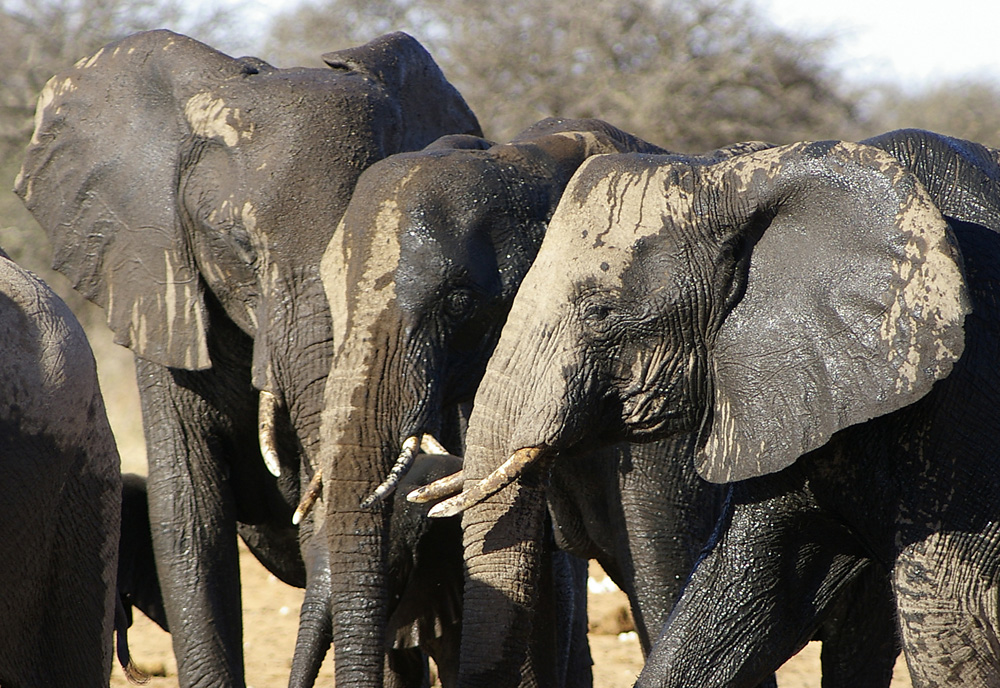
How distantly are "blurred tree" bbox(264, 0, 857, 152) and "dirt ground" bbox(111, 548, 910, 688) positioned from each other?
15.2 ft

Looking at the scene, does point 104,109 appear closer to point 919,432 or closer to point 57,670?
point 57,670

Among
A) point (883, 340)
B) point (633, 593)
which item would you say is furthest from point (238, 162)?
point (883, 340)

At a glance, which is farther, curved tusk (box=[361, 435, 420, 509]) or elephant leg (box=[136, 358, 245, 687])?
elephant leg (box=[136, 358, 245, 687])

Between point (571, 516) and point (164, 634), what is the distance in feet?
8.19

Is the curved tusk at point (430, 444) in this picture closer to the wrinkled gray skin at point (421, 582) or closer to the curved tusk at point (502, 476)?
the wrinkled gray skin at point (421, 582)

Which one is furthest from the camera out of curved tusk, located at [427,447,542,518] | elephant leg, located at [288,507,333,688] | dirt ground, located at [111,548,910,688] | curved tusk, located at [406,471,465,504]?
dirt ground, located at [111,548,910,688]

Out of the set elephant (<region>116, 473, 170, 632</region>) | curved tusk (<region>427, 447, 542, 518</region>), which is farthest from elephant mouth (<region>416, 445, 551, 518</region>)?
elephant (<region>116, 473, 170, 632</region>)

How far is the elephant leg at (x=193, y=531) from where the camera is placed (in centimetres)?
365

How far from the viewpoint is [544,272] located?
94.7 inches

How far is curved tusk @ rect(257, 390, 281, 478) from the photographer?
3.16 meters

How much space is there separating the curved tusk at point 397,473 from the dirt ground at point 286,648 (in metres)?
1.87

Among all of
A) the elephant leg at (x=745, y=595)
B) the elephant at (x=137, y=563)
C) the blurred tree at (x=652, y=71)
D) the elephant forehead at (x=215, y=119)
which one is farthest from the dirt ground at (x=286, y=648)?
the blurred tree at (x=652, y=71)

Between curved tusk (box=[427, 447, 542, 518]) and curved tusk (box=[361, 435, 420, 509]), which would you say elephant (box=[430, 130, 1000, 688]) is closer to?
curved tusk (box=[427, 447, 542, 518])

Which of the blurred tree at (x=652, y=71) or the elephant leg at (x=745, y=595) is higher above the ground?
the blurred tree at (x=652, y=71)
